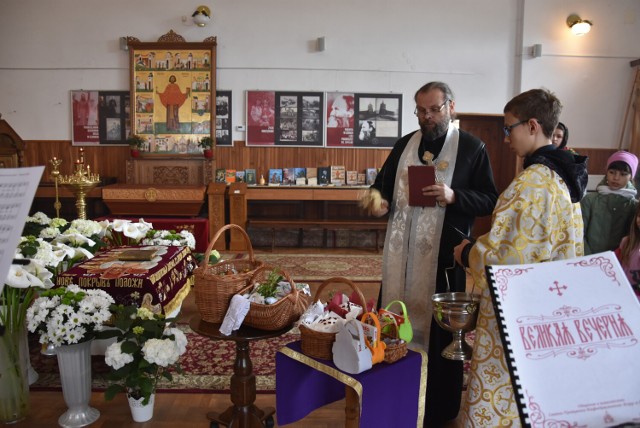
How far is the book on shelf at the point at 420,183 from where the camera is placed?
2826 millimetres

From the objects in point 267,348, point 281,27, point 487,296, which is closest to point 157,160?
point 281,27

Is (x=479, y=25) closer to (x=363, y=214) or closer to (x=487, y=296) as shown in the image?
(x=363, y=214)

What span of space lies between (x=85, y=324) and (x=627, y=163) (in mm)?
4502

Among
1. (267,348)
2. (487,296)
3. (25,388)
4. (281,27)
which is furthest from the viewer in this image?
(281,27)

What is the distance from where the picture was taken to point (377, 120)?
9008mm

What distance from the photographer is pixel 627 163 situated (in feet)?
15.0

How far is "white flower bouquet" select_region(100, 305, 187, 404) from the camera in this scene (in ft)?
9.34

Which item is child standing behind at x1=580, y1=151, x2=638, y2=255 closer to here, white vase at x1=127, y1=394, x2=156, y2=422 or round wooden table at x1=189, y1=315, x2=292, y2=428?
round wooden table at x1=189, y1=315, x2=292, y2=428

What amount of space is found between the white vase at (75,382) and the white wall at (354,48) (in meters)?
6.51

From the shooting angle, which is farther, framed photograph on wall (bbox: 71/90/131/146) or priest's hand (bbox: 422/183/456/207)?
framed photograph on wall (bbox: 71/90/131/146)

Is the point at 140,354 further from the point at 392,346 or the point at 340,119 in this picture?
the point at 340,119

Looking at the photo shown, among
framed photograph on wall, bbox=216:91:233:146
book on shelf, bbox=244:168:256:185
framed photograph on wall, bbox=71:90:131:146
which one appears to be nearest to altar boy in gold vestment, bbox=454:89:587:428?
book on shelf, bbox=244:168:256:185

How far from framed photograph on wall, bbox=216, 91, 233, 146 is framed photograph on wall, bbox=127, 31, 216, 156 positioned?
12 centimetres

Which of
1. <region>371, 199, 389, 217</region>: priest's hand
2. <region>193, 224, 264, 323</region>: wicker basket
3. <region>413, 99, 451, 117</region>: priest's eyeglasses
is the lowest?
<region>193, 224, 264, 323</region>: wicker basket
